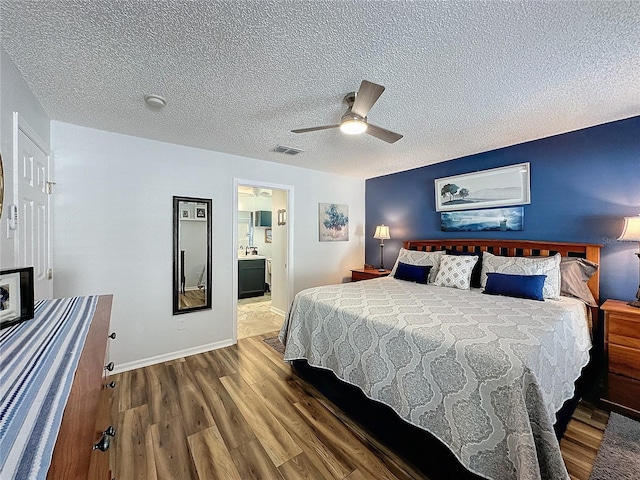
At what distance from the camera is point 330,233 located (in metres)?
4.62

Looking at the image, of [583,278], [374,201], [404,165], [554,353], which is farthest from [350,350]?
[374,201]

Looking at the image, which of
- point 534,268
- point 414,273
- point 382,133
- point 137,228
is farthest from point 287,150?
point 534,268

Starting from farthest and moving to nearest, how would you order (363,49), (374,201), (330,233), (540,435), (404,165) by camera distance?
(374,201) → (330,233) → (404,165) → (363,49) → (540,435)

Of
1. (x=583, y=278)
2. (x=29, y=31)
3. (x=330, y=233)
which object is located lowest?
(x=583, y=278)

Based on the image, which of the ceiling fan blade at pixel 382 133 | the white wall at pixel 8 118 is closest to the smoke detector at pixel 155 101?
the white wall at pixel 8 118

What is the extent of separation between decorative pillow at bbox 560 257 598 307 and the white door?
440 cm

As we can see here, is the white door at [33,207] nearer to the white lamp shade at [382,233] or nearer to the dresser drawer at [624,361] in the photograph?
the white lamp shade at [382,233]

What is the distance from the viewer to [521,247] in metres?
3.12

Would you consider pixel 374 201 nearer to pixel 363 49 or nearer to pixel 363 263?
pixel 363 263

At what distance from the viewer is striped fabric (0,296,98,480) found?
1.72 ft

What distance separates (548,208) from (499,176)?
628mm

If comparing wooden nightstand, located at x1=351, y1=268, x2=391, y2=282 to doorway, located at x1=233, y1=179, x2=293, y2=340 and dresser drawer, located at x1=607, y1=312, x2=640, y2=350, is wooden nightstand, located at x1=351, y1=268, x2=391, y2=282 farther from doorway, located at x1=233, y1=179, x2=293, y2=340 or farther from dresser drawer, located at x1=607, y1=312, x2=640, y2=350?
dresser drawer, located at x1=607, y1=312, x2=640, y2=350

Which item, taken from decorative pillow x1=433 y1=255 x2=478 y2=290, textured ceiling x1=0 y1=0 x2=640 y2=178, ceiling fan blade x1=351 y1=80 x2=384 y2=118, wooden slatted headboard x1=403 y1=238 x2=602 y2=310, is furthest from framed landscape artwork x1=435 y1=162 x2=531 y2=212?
ceiling fan blade x1=351 y1=80 x2=384 y2=118

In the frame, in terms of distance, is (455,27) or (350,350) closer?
(455,27)
